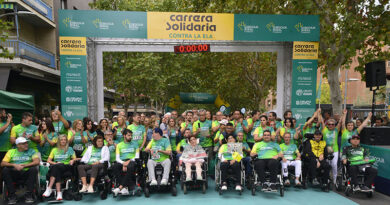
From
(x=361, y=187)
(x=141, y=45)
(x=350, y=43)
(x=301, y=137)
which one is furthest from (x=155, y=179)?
(x=350, y=43)

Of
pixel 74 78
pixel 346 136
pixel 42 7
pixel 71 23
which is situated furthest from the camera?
pixel 42 7

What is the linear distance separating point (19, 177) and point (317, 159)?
251 inches

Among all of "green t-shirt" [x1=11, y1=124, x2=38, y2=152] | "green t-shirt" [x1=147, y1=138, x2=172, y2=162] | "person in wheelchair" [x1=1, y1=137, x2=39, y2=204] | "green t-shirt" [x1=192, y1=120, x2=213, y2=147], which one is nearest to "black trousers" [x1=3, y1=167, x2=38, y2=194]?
"person in wheelchair" [x1=1, y1=137, x2=39, y2=204]

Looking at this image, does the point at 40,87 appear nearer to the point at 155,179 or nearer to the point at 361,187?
the point at 155,179

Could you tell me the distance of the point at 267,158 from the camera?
5.46 m

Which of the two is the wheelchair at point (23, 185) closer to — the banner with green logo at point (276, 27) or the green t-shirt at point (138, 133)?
the green t-shirt at point (138, 133)

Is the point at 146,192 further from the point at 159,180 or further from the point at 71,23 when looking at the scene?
the point at 71,23

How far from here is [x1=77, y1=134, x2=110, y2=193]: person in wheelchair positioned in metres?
5.08

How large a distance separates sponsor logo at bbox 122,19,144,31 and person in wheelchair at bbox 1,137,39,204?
4431 millimetres

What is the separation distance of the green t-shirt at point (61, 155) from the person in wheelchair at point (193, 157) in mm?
2437

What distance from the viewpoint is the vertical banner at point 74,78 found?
779 centimetres

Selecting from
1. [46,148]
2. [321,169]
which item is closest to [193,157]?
[321,169]

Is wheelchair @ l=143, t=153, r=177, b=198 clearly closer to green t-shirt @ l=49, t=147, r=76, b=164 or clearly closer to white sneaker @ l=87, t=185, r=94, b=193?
white sneaker @ l=87, t=185, r=94, b=193

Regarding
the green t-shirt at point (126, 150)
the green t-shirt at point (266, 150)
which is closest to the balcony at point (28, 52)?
the green t-shirt at point (126, 150)
